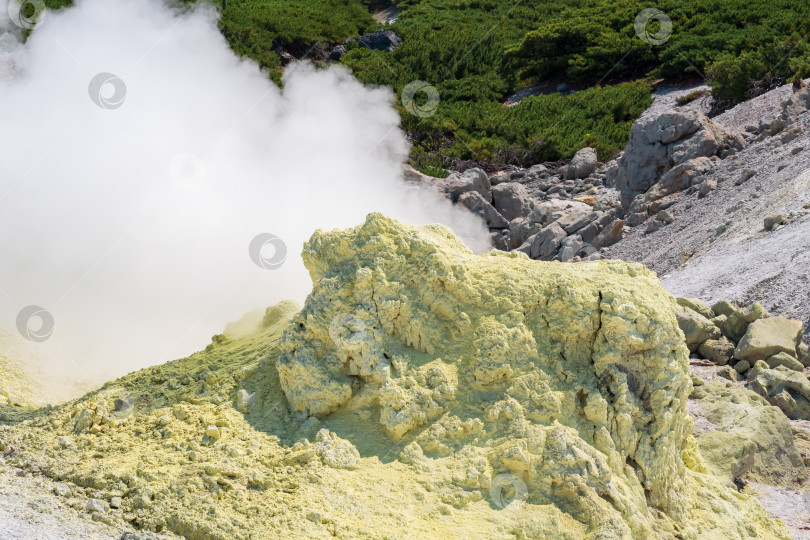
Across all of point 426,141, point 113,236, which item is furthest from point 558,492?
point 426,141

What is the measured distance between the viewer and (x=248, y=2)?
27.4 metres

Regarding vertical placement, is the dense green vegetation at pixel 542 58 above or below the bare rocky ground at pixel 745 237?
above

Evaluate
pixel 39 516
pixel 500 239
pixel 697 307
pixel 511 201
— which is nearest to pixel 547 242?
pixel 500 239

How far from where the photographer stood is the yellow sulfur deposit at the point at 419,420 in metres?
3.41

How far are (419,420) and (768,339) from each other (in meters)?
4.66

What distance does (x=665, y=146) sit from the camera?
14391 mm

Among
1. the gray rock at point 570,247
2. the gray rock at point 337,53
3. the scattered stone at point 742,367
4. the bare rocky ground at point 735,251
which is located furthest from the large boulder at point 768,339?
the gray rock at point 337,53

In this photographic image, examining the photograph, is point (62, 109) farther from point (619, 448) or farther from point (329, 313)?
point (619, 448)

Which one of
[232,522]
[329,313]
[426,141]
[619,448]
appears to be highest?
[426,141]

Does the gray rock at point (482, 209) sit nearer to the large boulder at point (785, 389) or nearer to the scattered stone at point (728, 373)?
the scattered stone at point (728, 373)

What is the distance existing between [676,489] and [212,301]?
4.21 meters

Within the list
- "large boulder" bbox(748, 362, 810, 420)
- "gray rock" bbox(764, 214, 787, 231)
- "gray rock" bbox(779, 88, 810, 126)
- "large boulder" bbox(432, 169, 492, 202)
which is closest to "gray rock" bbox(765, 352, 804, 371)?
"large boulder" bbox(748, 362, 810, 420)

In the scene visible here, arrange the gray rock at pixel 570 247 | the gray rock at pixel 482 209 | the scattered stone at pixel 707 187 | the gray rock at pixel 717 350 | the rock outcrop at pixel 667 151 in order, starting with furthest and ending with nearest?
the rock outcrop at pixel 667 151
the gray rock at pixel 482 209
the scattered stone at pixel 707 187
the gray rock at pixel 570 247
the gray rock at pixel 717 350

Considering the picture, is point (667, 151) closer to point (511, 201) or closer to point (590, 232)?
point (590, 232)
